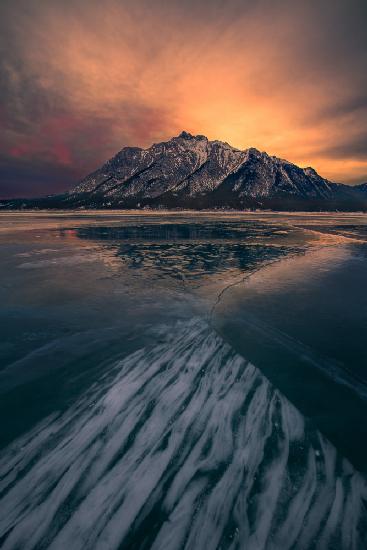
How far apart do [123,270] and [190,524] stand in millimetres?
16311

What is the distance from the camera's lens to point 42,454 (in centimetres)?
518

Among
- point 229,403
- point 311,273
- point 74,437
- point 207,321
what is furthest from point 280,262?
point 74,437

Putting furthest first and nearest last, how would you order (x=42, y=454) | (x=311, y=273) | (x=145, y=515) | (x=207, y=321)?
(x=311, y=273), (x=207, y=321), (x=42, y=454), (x=145, y=515)

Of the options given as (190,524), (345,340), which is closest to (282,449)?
(190,524)

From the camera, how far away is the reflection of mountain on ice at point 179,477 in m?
3.94

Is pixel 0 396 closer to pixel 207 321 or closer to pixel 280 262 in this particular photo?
pixel 207 321

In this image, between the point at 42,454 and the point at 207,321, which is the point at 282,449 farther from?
the point at 207,321

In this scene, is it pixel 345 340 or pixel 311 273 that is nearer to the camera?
pixel 345 340

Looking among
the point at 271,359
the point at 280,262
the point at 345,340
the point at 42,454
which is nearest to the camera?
the point at 42,454

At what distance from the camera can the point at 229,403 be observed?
6.49 metres

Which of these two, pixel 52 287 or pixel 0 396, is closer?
pixel 0 396

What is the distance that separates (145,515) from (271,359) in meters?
5.17

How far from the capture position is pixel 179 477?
474cm

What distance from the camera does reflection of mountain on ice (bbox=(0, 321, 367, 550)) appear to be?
394 cm
